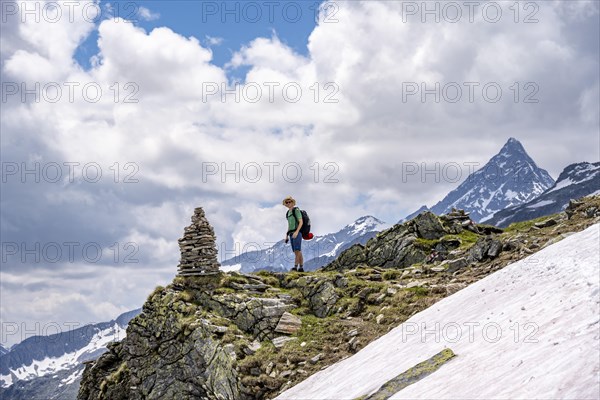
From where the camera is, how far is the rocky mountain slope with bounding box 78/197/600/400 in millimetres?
25391

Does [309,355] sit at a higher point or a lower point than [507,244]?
lower

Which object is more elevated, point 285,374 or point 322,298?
point 322,298

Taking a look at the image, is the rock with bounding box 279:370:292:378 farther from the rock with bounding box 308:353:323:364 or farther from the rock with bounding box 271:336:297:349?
the rock with bounding box 271:336:297:349

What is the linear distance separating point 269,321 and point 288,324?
1201 mm

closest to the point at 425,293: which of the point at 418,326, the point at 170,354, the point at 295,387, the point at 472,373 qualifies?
the point at 418,326

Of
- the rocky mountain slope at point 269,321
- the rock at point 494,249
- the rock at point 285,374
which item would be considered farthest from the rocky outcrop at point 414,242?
the rock at point 285,374

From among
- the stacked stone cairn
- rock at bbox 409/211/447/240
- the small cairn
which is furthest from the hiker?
the stacked stone cairn

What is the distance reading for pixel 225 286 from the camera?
109 ft

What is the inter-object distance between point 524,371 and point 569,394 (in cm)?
181

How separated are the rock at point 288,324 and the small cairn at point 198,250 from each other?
718 centimetres

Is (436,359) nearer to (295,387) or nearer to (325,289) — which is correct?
(295,387)

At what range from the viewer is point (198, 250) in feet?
115

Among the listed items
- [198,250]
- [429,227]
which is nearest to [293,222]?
[198,250]

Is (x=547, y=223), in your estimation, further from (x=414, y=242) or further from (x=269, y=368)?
(x=269, y=368)
